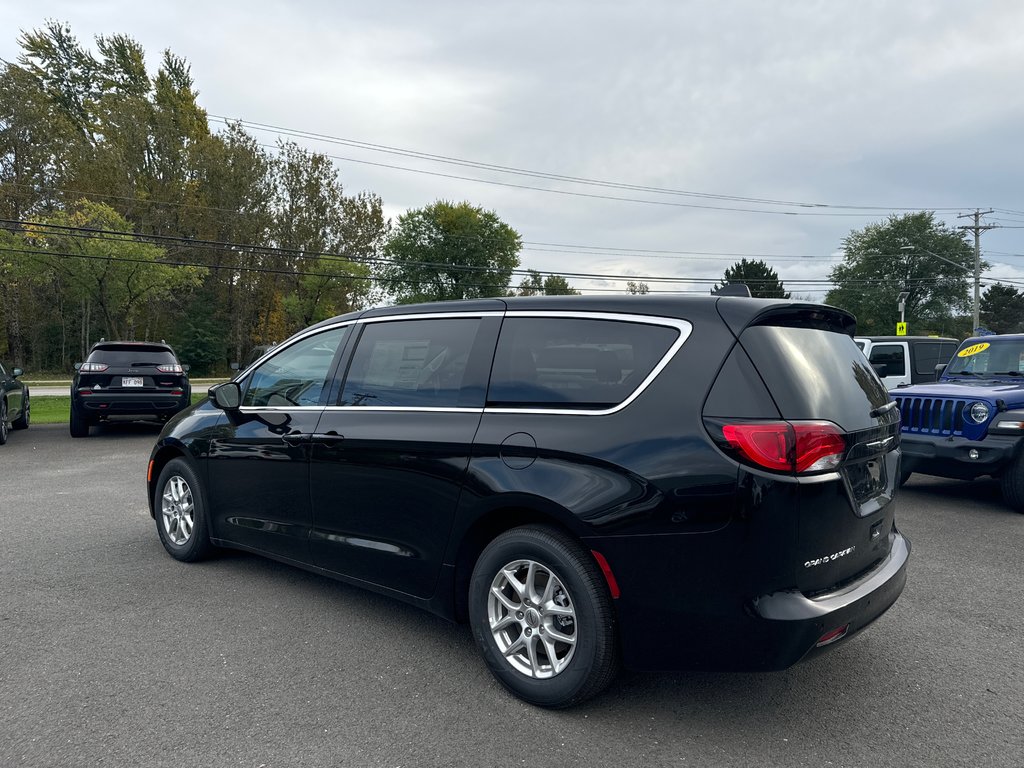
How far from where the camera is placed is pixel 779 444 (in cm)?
259

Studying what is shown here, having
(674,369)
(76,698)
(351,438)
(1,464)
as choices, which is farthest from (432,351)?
(1,464)

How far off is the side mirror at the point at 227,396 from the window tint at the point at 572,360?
2.15 m

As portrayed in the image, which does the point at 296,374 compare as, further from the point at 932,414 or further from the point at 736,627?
the point at 932,414

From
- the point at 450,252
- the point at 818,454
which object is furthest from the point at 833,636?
the point at 450,252

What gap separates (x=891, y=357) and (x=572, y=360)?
11.1 m

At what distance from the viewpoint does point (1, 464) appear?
955 centimetres

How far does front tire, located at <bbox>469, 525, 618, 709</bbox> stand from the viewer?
2816 millimetres

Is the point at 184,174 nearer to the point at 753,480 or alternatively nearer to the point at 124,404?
the point at 124,404

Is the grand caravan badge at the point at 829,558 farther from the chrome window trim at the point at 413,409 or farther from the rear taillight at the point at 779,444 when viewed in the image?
the chrome window trim at the point at 413,409

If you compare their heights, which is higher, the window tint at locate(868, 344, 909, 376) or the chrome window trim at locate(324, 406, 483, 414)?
the window tint at locate(868, 344, 909, 376)

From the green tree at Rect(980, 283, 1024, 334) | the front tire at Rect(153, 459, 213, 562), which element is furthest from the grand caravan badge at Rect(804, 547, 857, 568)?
the green tree at Rect(980, 283, 1024, 334)

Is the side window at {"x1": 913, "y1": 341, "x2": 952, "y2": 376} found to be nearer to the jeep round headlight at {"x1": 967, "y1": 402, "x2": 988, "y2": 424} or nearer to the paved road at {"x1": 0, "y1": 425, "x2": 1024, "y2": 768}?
the jeep round headlight at {"x1": 967, "y1": 402, "x2": 988, "y2": 424}

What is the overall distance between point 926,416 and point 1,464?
450 inches

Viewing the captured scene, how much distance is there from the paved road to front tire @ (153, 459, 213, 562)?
16 cm
